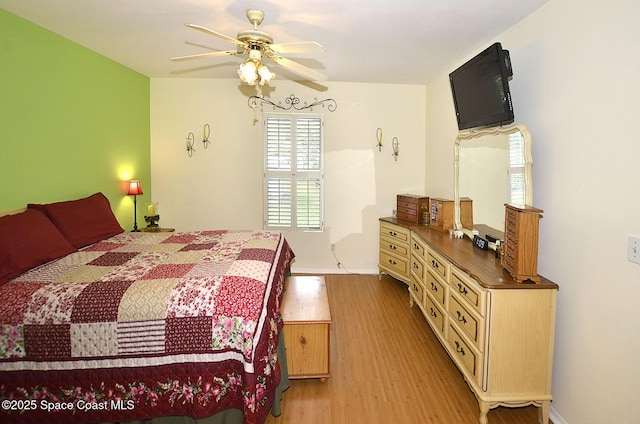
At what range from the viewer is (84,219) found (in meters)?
2.99

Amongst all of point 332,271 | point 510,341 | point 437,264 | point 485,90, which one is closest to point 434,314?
point 437,264

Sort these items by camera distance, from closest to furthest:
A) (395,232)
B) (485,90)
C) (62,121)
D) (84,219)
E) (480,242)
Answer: (485,90) → (480,242) → (84,219) → (62,121) → (395,232)

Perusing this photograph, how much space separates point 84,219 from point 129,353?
174 cm

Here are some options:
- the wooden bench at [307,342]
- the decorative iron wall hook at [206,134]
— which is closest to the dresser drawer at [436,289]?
the wooden bench at [307,342]

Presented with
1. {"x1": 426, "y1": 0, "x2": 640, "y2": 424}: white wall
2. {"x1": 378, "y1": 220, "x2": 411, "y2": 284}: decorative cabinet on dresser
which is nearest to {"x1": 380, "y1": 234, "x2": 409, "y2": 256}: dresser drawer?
{"x1": 378, "y1": 220, "x2": 411, "y2": 284}: decorative cabinet on dresser

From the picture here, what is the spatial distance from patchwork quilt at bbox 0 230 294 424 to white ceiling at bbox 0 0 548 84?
1.99 meters

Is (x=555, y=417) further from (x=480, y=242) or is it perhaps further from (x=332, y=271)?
(x=332, y=271)

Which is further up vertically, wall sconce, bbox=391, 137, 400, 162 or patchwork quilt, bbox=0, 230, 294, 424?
wall sconce, bbox=391, 137, 400, 162

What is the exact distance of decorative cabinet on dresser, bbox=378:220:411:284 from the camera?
3994mm

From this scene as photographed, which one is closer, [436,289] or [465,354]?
[465,354]

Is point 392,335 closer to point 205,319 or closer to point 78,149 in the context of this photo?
point 205,319

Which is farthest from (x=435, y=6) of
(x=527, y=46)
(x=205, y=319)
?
(x=205, y=319)

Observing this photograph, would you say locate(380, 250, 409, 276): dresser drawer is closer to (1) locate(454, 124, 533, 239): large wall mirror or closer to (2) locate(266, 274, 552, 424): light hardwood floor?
(2) locate(266, 274, 552, 424): light hardwood floor

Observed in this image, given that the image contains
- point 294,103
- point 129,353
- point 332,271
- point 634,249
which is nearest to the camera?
point 634,249
